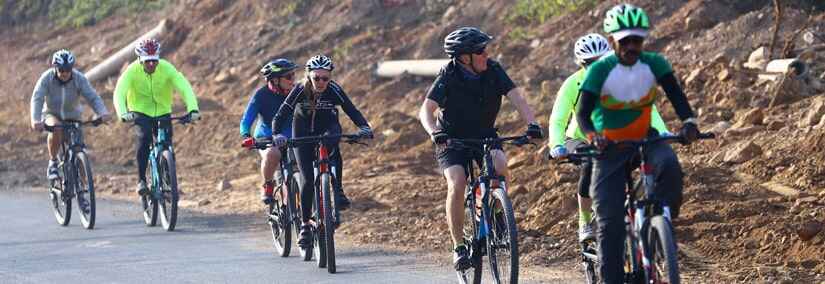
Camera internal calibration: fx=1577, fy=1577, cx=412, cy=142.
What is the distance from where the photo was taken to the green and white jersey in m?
7.77

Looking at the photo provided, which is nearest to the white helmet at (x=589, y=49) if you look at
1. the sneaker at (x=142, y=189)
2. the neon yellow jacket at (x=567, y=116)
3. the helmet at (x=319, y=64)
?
the neon yellow jacket at (x=567, y=116)

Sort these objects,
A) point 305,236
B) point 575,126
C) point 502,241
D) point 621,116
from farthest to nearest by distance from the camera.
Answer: point 305,236 < point 575,126 < point 502,241 < point 621,116

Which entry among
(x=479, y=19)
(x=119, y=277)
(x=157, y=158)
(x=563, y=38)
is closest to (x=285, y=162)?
(x=119, y=277)

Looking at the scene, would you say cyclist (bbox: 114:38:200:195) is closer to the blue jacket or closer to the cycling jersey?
the blue jacket

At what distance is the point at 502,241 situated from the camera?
9.46 metres

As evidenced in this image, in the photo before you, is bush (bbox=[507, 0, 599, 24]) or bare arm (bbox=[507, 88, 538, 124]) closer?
bare arm (bbox=[507, 88, 538, 124])

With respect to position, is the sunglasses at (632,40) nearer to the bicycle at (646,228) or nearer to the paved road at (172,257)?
the bicycle at (646,228)

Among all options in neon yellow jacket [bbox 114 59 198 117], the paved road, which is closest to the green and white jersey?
the paved road

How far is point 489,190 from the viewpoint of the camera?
9.48 m

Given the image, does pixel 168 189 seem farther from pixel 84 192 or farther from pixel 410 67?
pixel 410 67

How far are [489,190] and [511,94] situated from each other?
682mm

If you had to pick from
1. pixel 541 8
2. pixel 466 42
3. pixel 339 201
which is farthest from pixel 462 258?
pixel 541 8

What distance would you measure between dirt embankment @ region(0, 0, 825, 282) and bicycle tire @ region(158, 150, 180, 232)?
1643 millimetres

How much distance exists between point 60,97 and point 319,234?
496cm
